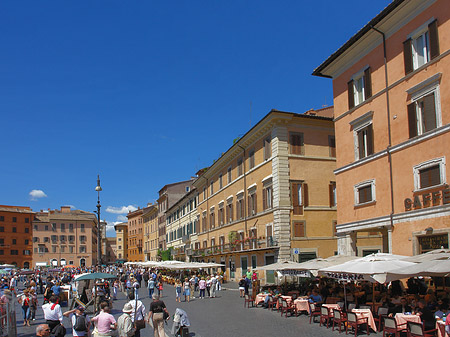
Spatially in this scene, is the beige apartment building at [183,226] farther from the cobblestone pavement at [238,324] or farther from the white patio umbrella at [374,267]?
the white patio umbrella at [374,267]

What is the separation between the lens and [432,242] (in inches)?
691

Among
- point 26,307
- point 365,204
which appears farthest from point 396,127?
point 26,307

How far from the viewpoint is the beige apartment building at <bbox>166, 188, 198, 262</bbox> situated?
57.4m

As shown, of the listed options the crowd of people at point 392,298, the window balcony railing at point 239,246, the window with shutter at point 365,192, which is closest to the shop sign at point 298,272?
the crowd of people at point 392,298

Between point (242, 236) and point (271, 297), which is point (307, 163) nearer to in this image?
point (242, 236)

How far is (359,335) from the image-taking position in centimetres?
1380

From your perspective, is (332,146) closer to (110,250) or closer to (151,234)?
(151,234)

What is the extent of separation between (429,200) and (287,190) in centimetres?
1378

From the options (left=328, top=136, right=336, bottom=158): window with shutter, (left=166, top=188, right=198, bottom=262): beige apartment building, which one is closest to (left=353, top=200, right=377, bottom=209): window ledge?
(left=328, top=136, right=336, bottom=158): window with shutter

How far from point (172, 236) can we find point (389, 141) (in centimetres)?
5531

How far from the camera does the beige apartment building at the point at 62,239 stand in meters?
96.6

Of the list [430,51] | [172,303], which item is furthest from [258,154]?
[430,51]

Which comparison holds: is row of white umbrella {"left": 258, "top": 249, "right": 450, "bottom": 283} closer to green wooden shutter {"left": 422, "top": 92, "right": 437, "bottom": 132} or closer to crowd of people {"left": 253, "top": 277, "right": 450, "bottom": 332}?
crowd of people {"left": 253, "top": 277, "right": 450, "bottom": 332}

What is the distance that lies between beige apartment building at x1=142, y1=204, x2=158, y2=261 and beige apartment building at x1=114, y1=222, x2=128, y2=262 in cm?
4453
